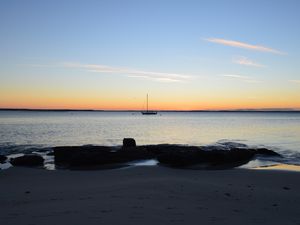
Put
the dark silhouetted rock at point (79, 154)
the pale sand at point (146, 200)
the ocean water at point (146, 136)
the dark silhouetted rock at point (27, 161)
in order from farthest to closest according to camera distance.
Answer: the ocean water at point (146, 136)
the dark silhouetted rock at point (79, 154)
the dark silhouetted rock at point (27, 161)
the pale sand at point (146, 200)

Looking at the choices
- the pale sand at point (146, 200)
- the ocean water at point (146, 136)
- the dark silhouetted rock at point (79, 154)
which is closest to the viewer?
the pale sand at point (146, 200)

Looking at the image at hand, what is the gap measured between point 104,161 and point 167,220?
13387 millimetres

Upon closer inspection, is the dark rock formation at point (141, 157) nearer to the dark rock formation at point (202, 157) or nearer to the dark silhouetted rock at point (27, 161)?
the dark rock formation at point (202, 157)

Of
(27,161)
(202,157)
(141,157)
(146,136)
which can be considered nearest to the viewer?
(27,161)

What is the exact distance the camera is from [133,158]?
2220 centimetres

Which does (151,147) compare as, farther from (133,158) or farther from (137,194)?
(137,194)

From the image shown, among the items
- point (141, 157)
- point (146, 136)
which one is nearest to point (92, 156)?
point (141, 157)

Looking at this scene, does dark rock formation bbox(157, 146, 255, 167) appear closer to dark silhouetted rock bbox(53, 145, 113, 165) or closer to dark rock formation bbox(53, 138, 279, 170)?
dark rock formation bbox(53, 138, 279, 170)

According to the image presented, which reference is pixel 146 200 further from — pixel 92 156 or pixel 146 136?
pixel 146 136

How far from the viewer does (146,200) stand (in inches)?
383

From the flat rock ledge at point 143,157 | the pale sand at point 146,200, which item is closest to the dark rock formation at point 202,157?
the flat rock ledge at point 143,157

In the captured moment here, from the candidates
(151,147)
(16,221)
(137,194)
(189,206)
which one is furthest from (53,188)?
(151,147)

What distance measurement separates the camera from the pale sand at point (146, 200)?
7.96m

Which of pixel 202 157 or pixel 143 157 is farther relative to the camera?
pixel 143 157
